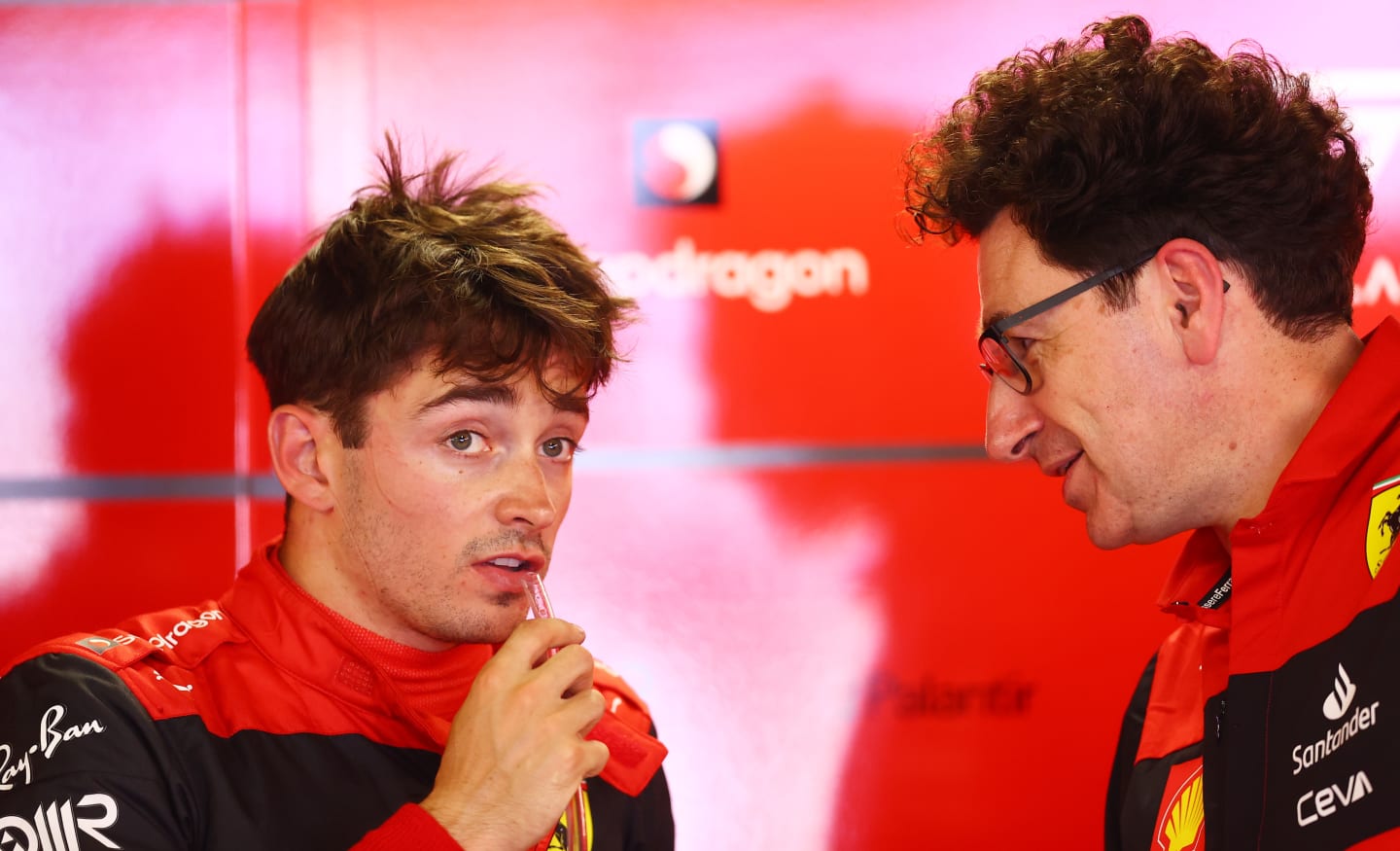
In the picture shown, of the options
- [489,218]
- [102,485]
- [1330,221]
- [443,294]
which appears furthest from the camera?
[102,485]

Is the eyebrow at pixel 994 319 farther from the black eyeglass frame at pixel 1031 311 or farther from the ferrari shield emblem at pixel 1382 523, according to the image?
the ferrari shield emblem at pixel 1382 523

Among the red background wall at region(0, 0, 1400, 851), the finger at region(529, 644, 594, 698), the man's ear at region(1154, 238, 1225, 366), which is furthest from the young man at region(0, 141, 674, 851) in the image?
the man's ear at region(1154, 238, 1225, 366)

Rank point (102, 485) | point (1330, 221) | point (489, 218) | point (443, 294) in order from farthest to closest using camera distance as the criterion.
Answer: point (102, 485) → point (489, 218) → point (443, 294) → point (1330, 221)

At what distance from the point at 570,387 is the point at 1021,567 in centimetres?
89

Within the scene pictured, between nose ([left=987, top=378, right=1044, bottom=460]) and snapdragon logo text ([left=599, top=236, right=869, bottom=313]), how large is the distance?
628mm

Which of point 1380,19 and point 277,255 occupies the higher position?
point 1380,19

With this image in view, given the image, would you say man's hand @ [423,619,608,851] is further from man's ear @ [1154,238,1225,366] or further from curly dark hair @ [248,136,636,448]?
man's ear @ [1154,238,1225,366]

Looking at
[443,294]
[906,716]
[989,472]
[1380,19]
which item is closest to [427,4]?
[443,294]

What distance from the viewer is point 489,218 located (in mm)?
1830

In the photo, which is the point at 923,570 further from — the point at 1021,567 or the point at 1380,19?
the point at 1380,19

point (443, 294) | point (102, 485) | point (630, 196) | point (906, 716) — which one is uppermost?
point (630, 196)

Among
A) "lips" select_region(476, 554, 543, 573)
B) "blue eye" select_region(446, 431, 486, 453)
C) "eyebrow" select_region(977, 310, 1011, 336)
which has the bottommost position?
"lips" select_region(476, 554, 543, 573)

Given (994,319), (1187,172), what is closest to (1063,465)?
(994,319)

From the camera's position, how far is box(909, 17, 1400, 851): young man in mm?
1399
